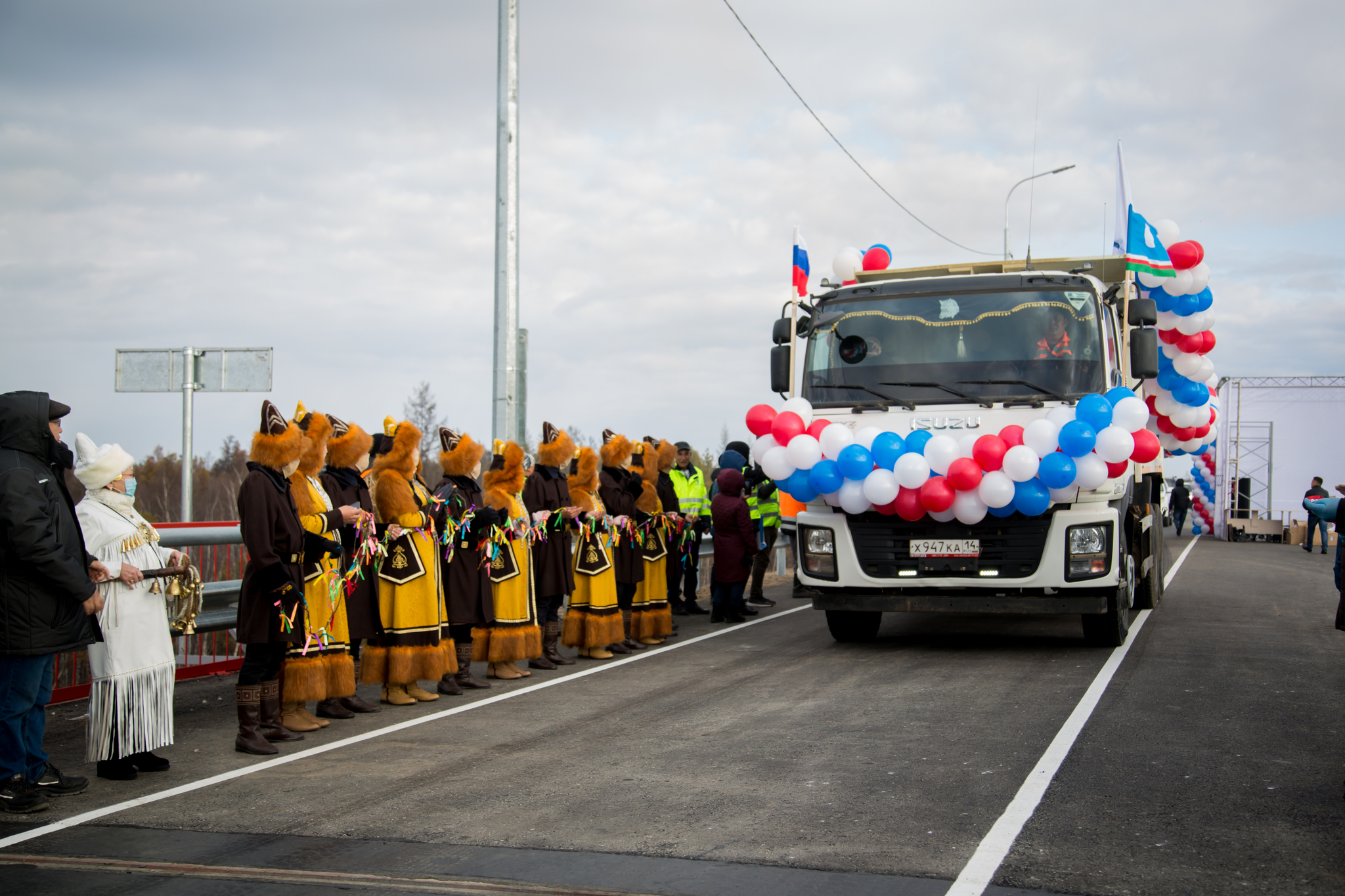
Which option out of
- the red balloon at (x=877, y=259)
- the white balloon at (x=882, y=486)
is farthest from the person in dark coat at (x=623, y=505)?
the red balloon at (x=877, y=259)

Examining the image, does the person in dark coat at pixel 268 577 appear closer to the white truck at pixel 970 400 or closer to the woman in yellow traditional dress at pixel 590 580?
the woman in yellow traditional dress at pixel 590 580

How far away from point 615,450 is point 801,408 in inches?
82.7

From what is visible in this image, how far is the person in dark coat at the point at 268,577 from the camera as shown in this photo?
6629mm

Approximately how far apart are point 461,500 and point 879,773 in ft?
→ 13.4


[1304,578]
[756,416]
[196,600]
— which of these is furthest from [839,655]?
[1304,578]

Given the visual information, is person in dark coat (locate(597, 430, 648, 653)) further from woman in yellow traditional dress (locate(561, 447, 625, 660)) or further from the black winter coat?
the black winter coat

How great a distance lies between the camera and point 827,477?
9.15 meters

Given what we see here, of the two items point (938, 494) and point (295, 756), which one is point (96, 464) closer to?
point (295, 756)

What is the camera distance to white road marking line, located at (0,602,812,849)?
16.9 ft

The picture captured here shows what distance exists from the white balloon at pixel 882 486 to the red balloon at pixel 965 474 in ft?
1.38

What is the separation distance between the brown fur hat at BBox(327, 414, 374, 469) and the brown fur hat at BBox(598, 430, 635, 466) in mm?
3258

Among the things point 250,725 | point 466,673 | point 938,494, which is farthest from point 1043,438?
point 250,725

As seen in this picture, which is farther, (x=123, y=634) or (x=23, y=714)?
(x=123, y=634)

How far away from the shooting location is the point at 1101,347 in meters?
9.41
